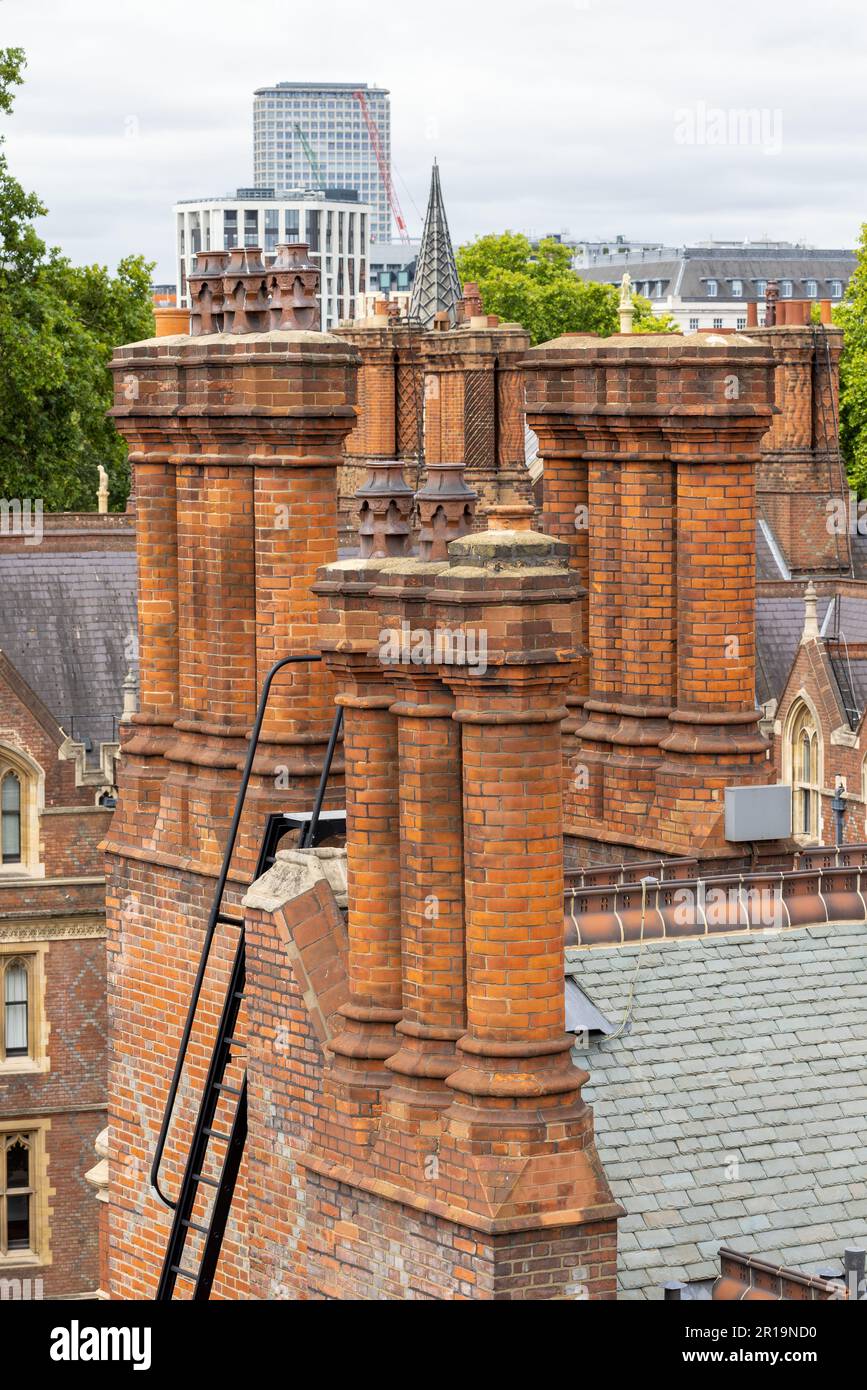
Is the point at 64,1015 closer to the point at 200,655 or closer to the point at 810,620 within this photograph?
the point at 810,620

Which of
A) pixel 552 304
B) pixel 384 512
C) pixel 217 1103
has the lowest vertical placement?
pixel 217 1103

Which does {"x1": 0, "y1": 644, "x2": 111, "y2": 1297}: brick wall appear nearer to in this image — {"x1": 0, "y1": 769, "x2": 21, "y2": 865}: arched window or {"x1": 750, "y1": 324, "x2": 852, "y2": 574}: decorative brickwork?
{"x1": 0, "y1": 769, "x2": 21, "y2": 865}: arched window

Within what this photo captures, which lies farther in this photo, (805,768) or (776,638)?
(776,638)

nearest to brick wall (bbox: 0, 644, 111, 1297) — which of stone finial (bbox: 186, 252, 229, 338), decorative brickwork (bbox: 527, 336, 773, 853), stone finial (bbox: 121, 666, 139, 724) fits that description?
stone finial (bbox: 121, 666, 139, 724)

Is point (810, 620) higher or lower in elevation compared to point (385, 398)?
lower

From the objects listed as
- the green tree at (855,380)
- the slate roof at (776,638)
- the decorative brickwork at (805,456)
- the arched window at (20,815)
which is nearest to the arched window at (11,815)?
the arched window at (20,815)

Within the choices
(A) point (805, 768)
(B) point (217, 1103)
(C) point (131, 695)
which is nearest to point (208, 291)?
(B) point (217, 1103)

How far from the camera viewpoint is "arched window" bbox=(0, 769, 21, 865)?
41.4 metres

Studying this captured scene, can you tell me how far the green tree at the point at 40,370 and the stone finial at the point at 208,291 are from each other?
43.9 metres

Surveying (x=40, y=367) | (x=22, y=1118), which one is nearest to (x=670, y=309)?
(x=40, y=367)

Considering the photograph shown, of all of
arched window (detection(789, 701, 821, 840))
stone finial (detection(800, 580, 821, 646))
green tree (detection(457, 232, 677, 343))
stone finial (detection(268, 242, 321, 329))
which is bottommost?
stone finial (detection(268, 242, 321, 329))

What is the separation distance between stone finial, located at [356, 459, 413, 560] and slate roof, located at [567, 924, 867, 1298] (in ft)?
10.2

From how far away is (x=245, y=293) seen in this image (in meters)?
21.2

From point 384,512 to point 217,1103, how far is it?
5103 millimetres
